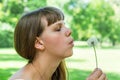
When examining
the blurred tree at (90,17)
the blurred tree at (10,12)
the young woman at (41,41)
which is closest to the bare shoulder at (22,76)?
the young woman at (41,41)

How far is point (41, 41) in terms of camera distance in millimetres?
1021

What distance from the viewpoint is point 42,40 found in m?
1.02

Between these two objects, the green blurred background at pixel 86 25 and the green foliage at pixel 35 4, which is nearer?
the green foliage at pixel 35 4

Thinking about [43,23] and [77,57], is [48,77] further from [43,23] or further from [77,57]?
[77,57]

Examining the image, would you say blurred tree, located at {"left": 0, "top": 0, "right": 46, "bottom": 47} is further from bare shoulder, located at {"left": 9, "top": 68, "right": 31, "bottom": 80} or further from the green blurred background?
bare shoulder, located at {"left": 9, "top": 68, "right": 31, "bottom": 80}

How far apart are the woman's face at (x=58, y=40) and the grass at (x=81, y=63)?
301 cm

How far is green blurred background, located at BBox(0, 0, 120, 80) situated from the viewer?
629cm

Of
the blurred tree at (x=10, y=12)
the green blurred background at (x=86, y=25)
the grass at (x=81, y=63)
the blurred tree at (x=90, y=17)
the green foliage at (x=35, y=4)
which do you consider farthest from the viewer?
the blurred tree at (x=90, y=17)

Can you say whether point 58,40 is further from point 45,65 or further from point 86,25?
point 86,25

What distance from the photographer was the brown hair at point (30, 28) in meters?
1.03

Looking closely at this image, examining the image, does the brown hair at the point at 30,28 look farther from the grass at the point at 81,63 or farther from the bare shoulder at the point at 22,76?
the grass at the point at 81,63

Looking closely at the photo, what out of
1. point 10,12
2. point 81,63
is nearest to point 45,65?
point 81,63

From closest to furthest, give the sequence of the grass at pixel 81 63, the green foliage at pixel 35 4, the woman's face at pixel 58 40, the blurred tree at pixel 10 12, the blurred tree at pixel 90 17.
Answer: the woman's face at pixel 58 40, the grass at pixel 81 63, the green foliage at pixel 35 4, the blurred tree at pixel 10 12, the blurred tree at pixel 90 17

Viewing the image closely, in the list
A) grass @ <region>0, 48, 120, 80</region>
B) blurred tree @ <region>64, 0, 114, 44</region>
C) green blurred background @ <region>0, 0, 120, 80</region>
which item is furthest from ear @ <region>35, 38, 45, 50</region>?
blurred tree @ <region>64, 0, 114, 44</region>
